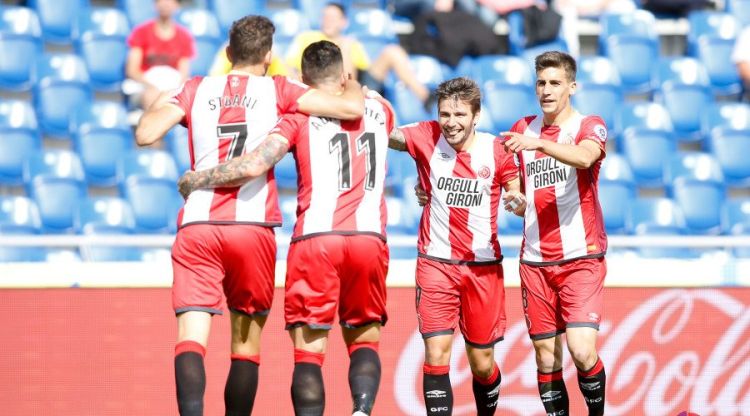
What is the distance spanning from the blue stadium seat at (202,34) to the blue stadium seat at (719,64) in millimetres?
4941

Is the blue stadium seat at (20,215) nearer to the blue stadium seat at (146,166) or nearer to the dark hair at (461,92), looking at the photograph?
the blue stadium seat at (146,166)

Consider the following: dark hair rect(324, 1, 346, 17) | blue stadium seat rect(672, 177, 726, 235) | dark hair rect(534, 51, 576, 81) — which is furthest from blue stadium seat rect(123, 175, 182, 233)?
blue stadium seat rect(672, 177, 726, 235)

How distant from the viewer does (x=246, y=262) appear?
19.7 feet

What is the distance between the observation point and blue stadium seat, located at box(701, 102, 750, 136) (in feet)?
36.8

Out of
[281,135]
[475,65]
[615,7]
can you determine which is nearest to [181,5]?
[475,65]

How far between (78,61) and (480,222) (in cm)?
560

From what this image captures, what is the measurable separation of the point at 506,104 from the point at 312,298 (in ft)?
17.8

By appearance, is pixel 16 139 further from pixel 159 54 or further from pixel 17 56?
pixel 159 54

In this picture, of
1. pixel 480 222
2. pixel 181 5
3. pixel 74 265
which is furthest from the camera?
pixel 181 5

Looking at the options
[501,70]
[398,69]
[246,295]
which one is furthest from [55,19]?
[246,295]

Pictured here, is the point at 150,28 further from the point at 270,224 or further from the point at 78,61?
the point at 270,224

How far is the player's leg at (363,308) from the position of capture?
6016 millimetres

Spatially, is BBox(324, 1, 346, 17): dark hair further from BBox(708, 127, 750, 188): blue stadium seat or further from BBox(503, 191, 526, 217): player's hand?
BBox(503, 191, 526, 217): player's hand

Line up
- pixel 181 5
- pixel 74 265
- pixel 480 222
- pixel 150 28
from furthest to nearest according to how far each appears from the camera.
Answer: pixel 181 5 → pixel 150 28 → pixel 74 265 → pixel 480 222
